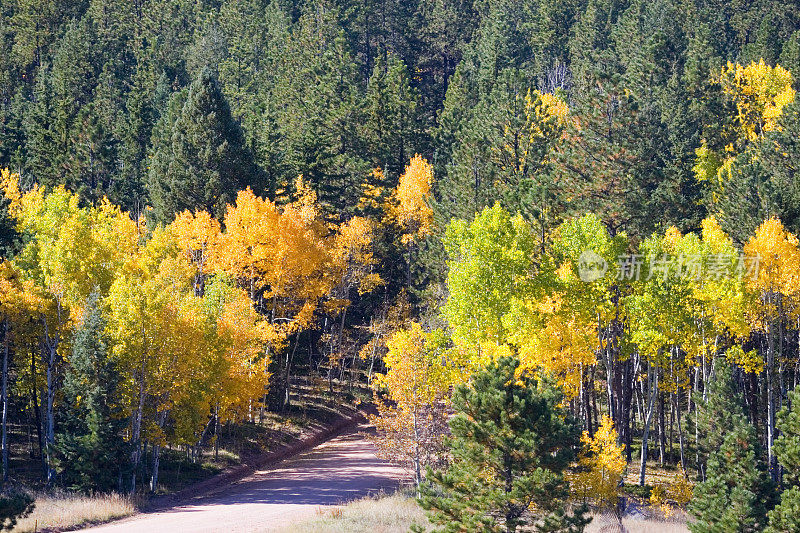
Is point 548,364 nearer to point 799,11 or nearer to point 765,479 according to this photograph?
point 765,479

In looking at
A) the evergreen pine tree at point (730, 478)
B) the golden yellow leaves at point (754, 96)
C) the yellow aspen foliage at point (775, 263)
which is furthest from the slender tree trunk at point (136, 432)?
the golden yellow leaves at point (754, 96)

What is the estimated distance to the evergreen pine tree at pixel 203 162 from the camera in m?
55.4

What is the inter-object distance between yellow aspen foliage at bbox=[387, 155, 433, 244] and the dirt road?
637 inches

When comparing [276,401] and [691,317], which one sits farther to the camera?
[276,401]

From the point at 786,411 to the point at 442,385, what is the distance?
13.4 metres

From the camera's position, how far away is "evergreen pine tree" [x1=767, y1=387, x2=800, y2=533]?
30.9m

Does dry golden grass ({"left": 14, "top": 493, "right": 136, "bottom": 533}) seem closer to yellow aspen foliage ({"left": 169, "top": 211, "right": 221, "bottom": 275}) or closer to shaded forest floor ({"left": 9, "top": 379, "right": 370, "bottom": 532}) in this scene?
shaded forest floor ({"left": 9, "top": 379, "right": 370, "bottom": 532})

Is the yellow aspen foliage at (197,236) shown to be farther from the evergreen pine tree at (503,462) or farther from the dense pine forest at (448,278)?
the evergreen pine tree at (503,462)

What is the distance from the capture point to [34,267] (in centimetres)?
4219

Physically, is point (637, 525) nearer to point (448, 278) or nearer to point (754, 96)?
point (448, 278)

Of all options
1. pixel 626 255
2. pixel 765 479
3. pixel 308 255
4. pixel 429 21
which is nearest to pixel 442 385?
pixel 626 255

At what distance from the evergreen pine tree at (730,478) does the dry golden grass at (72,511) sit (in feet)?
68.0

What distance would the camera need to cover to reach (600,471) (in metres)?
33.8

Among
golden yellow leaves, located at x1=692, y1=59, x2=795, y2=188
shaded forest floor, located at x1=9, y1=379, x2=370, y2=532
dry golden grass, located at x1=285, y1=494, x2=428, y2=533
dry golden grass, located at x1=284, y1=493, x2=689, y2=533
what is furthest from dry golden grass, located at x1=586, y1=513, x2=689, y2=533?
golden yellow leaves, located at x1=692, y1=59, x2=795, y2=188
